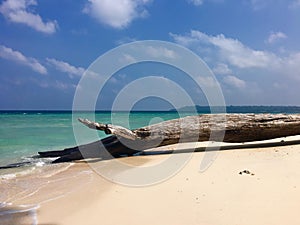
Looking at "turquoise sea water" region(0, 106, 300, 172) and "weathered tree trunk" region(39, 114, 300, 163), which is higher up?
"weathered tree trunk" region(39, 114, 300, 163)

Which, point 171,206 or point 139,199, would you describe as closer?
point 171,206

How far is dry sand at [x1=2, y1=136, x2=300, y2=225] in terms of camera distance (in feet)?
13.0

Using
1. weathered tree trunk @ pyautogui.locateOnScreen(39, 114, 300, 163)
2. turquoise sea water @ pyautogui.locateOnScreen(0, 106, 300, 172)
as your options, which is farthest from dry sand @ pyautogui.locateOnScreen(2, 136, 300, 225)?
turquoise sea water @ pyautogui.locateOnScreen(0, 106, 300, 172)

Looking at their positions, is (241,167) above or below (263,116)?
below

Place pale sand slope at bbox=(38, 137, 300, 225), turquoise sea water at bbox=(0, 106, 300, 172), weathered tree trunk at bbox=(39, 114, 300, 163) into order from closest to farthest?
pale sand slope at bbox=(38, 137, 300, 225)
weathered tree trunk at bbox=(39, 114, 300, 163)
turquoise sea water at bbox=(0, 106, 300, 172)

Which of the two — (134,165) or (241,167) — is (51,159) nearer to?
(134,165)

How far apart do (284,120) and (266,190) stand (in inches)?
221

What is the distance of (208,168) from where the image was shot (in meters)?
7.01

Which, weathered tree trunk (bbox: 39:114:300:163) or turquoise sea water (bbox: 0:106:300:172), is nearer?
weathered tree trunk (bbox: 39:114:300:163)

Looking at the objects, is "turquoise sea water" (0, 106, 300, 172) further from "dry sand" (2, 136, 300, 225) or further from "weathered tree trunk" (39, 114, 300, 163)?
"dry sand" (2, 136, 300, 225)

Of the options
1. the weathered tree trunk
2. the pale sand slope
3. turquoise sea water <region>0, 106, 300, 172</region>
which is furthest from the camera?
turquoise sea water <region>0, 106, 300, 172</region>

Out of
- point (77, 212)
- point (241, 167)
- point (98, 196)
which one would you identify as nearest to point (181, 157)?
point (241, 167)

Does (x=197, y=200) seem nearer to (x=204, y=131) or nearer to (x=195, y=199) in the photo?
(x=195, y=199)

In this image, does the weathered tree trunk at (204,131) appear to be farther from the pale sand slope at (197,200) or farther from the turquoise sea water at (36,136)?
the turquoise sea water at (36,136)
